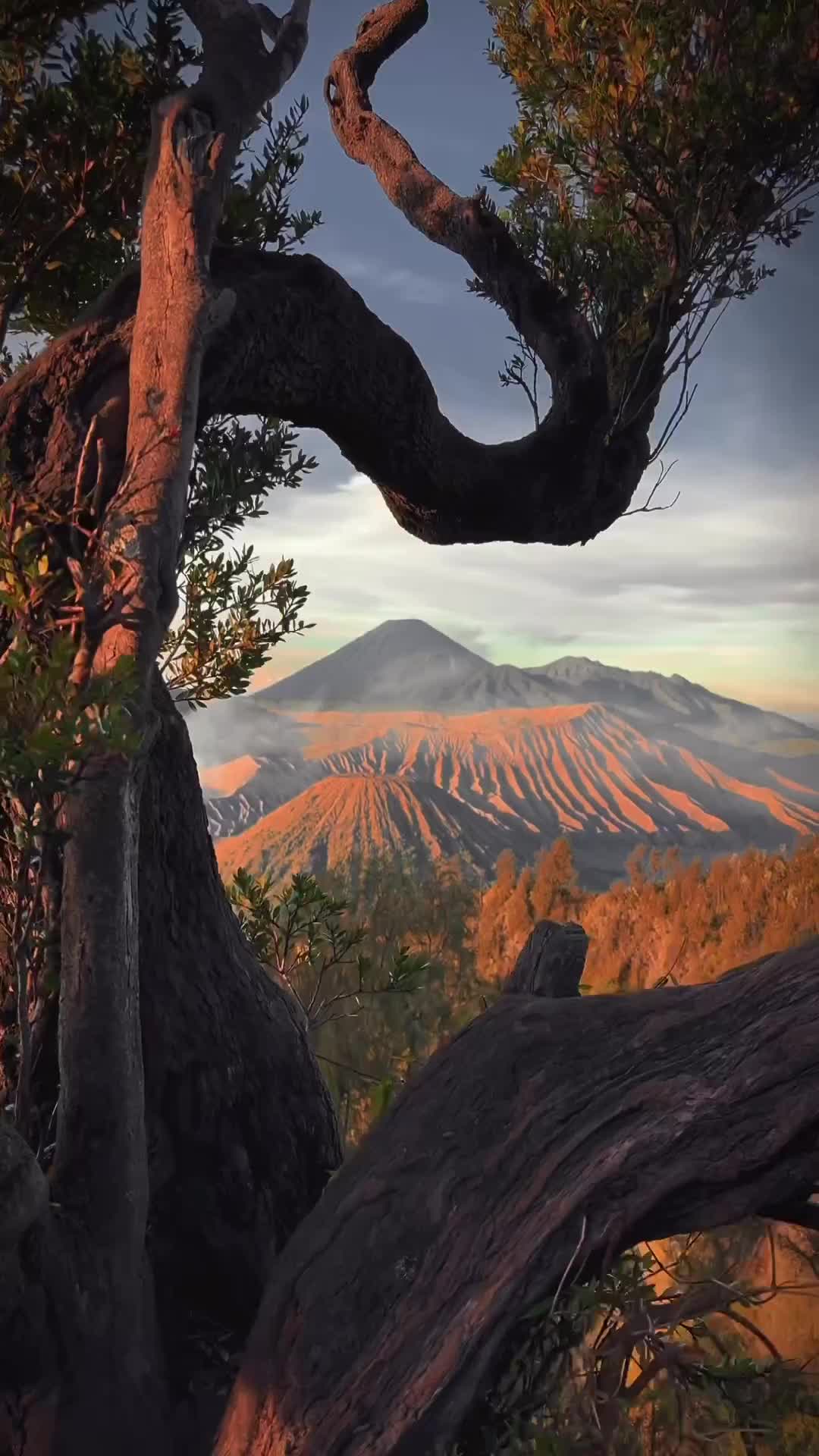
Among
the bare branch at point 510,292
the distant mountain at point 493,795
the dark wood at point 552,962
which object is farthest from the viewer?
the distant mountain at point 493,795

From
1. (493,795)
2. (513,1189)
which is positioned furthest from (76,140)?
(493,795)

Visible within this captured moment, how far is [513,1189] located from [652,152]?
Result: 3309mm

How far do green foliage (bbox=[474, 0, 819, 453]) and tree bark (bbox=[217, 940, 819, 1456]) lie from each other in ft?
8.54

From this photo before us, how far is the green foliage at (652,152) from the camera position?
3.59m

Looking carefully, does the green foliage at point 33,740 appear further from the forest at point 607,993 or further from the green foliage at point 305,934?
the green foliage at point 305,934

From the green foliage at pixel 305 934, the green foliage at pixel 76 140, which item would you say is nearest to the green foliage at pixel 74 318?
the green foliage at pixel 76 140

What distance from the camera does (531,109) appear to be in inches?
162

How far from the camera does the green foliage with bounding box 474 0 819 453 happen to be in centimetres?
359

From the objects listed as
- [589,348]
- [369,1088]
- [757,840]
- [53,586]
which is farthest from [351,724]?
[53,586]

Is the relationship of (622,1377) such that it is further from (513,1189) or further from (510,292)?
(510,292)

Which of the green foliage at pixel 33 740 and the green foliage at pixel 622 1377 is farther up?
the green foliage at pixel 33 740

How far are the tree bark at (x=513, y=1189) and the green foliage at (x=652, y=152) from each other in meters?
2.60

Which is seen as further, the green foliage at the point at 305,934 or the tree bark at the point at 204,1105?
the green foliage at the point at 305,934

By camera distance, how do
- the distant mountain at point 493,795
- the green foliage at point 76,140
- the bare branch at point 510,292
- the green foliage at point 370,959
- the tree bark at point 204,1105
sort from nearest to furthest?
the tree bark at point 204,1105 < the green foliage at point 76,140 < the bare branch at point 510,292 < the green foliage at point 370,959 < the distant mountain at point 493,795
